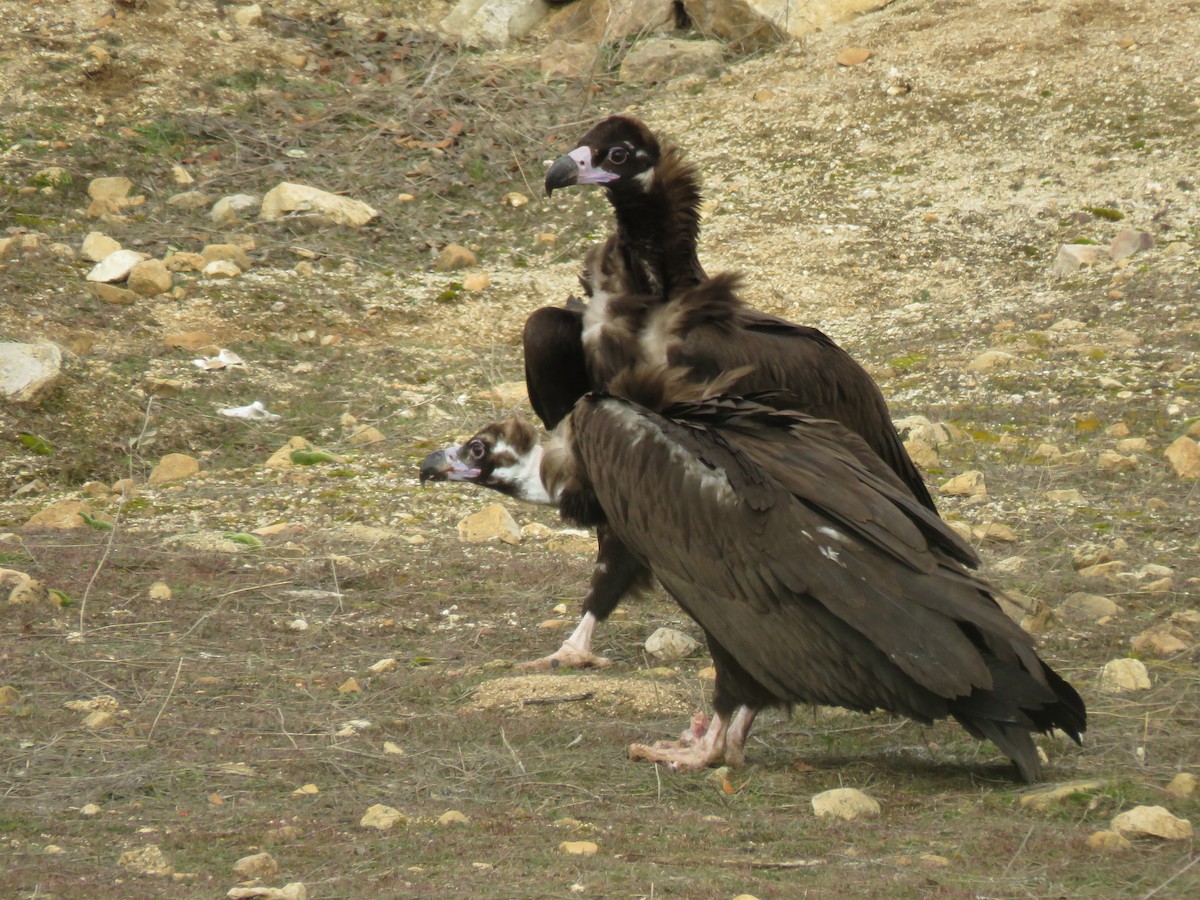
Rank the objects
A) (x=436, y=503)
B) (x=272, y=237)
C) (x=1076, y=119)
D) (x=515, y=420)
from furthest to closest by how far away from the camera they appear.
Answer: (x=1076, y=119), (x=272, y=237), (x=436, y=503), (x=515, y=420)

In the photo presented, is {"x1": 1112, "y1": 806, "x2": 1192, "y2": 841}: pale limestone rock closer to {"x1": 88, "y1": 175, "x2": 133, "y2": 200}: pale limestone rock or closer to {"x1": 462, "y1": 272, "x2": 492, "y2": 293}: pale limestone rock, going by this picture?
{"x1": 462, "y1": 272, "x2": 492, "y2": 293}: pale limestone rock

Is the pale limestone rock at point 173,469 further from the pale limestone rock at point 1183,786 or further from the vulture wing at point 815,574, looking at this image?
the pale limestone rock at point 1183,786

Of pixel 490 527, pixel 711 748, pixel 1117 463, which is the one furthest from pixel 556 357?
pixel 1117 463

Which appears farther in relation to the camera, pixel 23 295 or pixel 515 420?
pixel 23 295

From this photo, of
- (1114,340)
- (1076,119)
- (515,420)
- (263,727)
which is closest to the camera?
(263,727)

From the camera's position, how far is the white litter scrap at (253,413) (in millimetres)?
7668

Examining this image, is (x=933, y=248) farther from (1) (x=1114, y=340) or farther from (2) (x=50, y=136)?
(2) (x=50, y=136)

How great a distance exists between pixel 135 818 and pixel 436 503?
3.26 metres

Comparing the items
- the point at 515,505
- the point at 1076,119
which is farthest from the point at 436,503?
the point at 1076,119

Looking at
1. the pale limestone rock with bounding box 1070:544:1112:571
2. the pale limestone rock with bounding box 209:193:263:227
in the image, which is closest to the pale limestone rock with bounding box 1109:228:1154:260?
the pale limestone rock with bounding box 1070:544:1112:571

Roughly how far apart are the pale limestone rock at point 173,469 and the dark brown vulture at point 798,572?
3.13 metres

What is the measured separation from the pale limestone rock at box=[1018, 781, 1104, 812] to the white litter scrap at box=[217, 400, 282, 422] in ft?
16.2

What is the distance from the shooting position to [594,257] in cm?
561

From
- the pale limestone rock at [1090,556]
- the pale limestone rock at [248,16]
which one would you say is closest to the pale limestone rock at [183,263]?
the pale limestone rock at [248,16]
